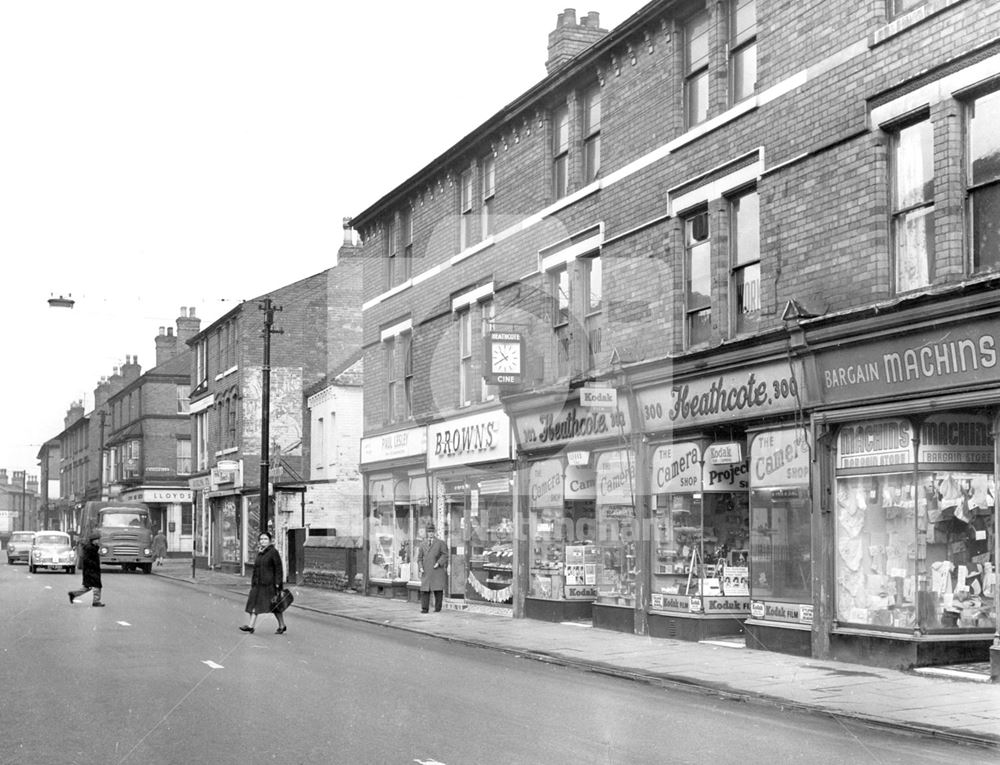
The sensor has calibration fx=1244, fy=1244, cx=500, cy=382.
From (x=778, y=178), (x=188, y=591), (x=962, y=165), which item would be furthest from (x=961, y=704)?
(x=188, y=591)

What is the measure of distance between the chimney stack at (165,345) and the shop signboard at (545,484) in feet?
186

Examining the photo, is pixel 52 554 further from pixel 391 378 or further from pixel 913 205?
pixel 913 205

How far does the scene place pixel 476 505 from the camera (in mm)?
27297

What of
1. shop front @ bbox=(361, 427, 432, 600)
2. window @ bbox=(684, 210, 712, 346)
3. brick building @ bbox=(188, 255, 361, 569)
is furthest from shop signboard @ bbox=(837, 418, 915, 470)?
brick building @ bbox=(188, 255, 361, 569)

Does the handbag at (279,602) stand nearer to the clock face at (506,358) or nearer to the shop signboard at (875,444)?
the clock face at (506,358)

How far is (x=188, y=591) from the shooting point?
3575 cm

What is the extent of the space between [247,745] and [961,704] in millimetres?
6873

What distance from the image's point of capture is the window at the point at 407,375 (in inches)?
1233

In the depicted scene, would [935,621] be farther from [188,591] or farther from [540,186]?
[188,591]

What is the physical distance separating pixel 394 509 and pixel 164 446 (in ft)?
146

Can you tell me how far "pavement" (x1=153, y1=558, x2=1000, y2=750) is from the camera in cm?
1135

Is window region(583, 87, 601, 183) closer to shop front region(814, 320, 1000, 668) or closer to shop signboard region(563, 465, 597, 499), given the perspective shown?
shop signboard region(563, 465, 597, 499)

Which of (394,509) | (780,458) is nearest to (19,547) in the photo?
(394,509)

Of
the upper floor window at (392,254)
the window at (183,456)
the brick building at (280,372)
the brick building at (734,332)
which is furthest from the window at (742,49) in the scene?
the window at (183,456)
